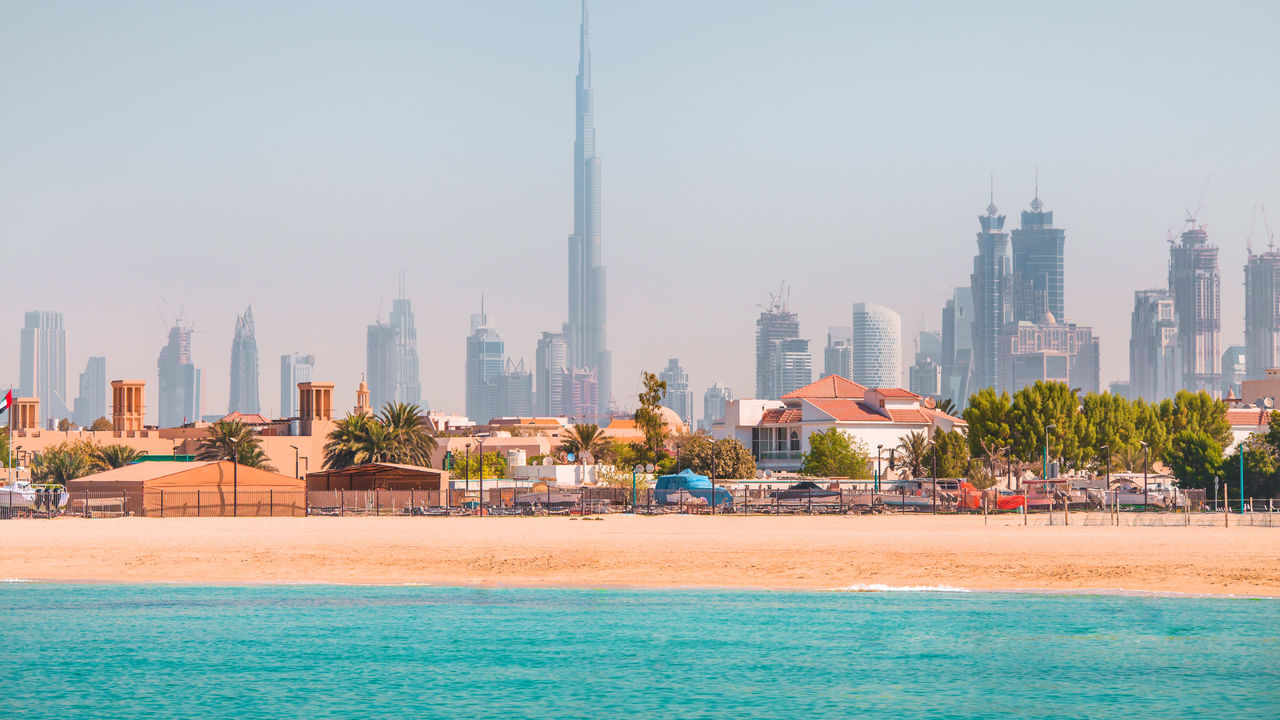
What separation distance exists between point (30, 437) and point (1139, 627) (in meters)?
144

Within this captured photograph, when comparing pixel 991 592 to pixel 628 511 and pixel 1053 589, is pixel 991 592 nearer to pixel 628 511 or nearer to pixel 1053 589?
pixel 1053 589

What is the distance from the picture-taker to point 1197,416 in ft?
488

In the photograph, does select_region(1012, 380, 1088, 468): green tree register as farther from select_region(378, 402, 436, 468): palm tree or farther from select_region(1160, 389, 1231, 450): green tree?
select_region(378, 402, 436, 468): palm tree

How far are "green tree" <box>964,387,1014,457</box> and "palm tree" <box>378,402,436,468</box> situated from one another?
44.0 m

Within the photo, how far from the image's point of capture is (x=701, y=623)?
1547 inches

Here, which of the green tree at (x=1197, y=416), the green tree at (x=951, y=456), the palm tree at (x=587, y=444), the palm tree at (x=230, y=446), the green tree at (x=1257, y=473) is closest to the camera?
the green tree at (x=1257, y=473)

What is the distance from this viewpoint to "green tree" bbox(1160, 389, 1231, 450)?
148 meters

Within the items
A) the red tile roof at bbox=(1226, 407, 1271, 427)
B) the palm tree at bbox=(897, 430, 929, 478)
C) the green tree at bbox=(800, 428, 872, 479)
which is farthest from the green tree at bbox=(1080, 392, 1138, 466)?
the red tile roof at bbox=(1226, 407, 1271, 427)

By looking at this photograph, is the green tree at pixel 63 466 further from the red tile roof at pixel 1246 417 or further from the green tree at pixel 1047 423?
the red tile roof at pixel 1246 417

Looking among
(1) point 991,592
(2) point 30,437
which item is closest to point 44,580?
(1) point 991,592

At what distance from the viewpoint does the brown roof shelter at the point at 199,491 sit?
76.9 m

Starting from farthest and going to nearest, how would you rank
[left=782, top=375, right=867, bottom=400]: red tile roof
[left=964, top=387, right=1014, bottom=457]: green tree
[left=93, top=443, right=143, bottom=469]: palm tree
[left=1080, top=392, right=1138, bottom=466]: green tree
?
[left=782, top=375, right=867, bottom=400]: red tile roof, [left=1080, top=392, right=1138, bottom=466]: green tree, [left=964, top=387, right=1014, bottom=457]: green tree, [left=93, top=443, right=143, bottom=469]: palm tree

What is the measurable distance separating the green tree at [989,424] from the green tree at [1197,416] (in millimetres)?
34652

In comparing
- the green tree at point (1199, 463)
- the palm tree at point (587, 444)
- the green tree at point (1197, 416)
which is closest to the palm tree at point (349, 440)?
the palm tree at point (587, 444)
